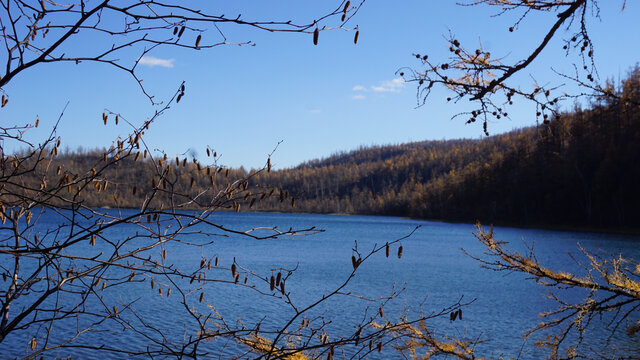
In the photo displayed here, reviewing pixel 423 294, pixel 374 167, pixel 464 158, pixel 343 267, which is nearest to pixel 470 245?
pixel 343 267

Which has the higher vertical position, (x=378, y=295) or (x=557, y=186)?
(x=557, y=186)

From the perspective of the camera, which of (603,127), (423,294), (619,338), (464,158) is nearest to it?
(619,338)

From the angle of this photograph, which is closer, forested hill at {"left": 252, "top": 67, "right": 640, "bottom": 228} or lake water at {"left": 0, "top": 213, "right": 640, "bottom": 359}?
lake water at {"left": 0, "top": 213, "right": 640, "bottom": 359}

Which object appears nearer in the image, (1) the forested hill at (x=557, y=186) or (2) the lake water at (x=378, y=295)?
(2) the lake water at (x=378, y=295)

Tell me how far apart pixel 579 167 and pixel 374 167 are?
5144 inches

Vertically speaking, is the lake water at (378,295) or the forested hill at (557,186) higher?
the forested hill at (557,186)

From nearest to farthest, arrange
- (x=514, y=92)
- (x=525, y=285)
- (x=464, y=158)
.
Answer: (x=514, y=92) < (x=525, y=285) < (x=464, y=158)

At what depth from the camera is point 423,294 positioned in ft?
68.4

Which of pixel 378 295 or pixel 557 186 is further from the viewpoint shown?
pixel 557 186

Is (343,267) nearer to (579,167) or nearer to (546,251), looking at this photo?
(546,251)

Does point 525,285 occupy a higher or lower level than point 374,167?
lower

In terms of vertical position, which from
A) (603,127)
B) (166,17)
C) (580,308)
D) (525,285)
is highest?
(603,127)

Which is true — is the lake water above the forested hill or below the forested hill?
below

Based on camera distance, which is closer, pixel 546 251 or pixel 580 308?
pixel 580 308
